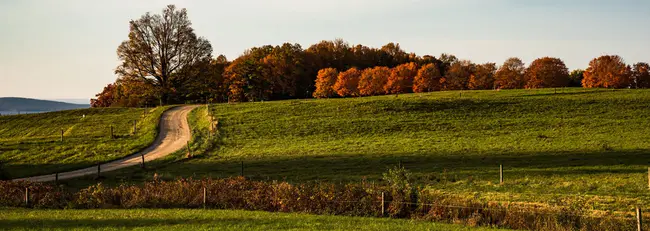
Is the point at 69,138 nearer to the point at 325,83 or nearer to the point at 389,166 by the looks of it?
the point at 389,166

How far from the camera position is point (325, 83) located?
4636 inches

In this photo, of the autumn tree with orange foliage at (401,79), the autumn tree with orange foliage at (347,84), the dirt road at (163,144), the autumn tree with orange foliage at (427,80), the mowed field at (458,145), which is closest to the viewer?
→ the mowed field at (458,145)

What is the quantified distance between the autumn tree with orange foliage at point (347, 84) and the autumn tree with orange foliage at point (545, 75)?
39.1 meters

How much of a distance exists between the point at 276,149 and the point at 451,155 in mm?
16854

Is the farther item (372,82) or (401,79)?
(401,79)

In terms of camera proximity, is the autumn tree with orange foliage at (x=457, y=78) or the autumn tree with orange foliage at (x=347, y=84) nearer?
the autumn tree with orange foliage at (x=347, y=84)

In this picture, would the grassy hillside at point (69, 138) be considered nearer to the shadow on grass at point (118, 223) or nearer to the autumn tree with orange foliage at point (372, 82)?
the shadow on grass at point (118, 223)

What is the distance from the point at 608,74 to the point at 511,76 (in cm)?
2021

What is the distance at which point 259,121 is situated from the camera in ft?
218

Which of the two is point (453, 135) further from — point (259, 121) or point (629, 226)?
point (629, 226)

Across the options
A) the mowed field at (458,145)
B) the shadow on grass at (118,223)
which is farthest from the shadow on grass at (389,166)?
the shadow on grass at (118,223)

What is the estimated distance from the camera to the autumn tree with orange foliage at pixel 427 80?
396 feet

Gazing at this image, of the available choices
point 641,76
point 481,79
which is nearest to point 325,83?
point 481,79

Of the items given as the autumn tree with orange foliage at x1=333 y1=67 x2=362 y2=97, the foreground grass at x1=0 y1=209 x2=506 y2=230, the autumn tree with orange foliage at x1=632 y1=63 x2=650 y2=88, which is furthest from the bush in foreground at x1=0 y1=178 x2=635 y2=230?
the autumn tree with orange foliage at x1=632 y1=63 x2=650 y2=88
